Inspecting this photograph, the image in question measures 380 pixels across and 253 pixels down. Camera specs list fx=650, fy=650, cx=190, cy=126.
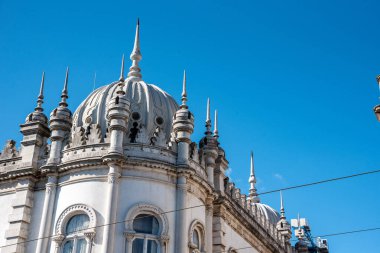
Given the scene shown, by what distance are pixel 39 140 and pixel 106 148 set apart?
423cm

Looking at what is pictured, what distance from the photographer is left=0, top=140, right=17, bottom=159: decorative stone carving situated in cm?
3356

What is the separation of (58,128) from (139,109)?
14.4 feet

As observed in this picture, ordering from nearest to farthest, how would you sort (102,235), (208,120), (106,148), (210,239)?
(102,235), (106,148), (210,239), (208,120)

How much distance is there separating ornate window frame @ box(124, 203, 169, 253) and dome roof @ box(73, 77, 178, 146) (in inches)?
142

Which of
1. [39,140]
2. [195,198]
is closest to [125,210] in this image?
[195,198]

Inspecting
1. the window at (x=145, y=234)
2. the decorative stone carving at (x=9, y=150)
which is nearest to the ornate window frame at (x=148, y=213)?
the window at (x=145, y=234)

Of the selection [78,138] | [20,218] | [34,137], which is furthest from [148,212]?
[34,137]

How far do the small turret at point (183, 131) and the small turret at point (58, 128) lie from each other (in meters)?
5.37

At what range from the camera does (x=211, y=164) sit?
3444 centimetres

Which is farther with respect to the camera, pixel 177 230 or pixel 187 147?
pixel 187 147

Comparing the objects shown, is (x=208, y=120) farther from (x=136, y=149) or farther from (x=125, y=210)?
(x=125, y=210)

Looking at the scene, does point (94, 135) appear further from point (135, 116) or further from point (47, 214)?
point (47, 214)

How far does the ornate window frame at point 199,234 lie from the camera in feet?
99.9

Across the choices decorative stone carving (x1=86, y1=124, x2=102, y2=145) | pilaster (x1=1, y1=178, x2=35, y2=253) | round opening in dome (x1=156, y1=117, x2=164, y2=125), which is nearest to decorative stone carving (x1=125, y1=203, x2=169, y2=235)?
decorative stone carving (x1=86, y1=124, x2=102, y2=145)
